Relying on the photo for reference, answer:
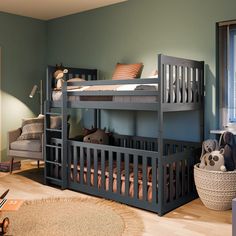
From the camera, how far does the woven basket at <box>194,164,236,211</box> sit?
302cm

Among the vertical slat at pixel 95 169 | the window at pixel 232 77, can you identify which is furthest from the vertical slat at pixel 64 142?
the window at pixel 232 77

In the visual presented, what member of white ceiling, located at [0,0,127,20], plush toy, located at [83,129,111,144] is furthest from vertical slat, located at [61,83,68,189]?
white ceiling, located at [0,0,127,20]

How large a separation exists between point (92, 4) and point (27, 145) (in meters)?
2.03

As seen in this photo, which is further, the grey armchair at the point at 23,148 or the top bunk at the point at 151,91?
the grey armchair at the point at 23,148

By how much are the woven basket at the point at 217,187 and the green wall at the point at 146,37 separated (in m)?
0.69

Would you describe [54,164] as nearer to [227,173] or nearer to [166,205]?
[166,205]

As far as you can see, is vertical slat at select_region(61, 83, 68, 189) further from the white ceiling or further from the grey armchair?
the white ceiling

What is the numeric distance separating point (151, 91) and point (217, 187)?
1037 millimetres

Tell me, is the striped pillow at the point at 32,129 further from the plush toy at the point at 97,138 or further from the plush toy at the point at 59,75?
the plush toy at the point at 97,138

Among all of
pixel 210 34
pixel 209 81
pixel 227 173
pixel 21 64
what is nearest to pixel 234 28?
pixel 210 34

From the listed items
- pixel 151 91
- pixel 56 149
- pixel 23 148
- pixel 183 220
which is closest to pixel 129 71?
pixel 151 91

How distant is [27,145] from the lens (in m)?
4.33

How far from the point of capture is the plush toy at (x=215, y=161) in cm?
308

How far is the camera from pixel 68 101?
152 inches
